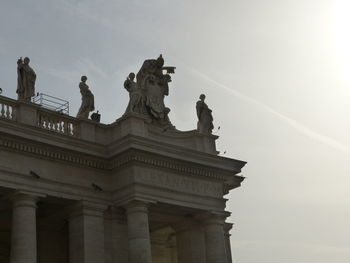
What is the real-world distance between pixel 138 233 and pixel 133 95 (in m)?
6.05

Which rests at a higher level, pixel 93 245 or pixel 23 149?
pixel 23 149

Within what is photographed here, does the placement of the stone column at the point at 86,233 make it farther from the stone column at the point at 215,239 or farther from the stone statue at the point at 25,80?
the stone column at the point at 215,239

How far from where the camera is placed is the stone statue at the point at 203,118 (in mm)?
31203

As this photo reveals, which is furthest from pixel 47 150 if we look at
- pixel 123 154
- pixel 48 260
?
pixel 48 260

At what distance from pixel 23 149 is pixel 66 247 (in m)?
5.69

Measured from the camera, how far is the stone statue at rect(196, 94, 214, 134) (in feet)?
102

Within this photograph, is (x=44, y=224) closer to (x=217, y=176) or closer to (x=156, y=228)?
(x=156, y=228)

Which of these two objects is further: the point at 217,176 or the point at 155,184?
the point at 217,176

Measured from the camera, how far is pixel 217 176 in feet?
98.0

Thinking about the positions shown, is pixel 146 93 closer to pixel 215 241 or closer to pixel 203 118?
pixel 203 118

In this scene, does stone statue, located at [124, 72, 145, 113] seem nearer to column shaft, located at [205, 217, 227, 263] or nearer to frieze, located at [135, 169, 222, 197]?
frieze, located at [135, 169, 222, 197]

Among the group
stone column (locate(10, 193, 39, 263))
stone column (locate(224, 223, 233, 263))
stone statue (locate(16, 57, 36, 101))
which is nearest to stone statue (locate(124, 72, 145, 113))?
stone statue (locate(16, 57, 36, 101))

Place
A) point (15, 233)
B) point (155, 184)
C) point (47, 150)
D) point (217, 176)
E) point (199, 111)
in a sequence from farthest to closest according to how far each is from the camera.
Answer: point (199, 111)
point (217, 176)
point (155, 184)
point (47, 150)
point (15, 233)

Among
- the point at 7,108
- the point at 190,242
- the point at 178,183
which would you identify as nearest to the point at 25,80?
the point at 7,108
